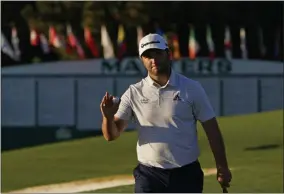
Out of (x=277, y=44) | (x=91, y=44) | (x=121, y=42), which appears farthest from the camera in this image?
(x=277, y=44)

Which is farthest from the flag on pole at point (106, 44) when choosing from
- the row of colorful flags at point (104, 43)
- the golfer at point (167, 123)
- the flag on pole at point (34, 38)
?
the golfer at point (167, 123)

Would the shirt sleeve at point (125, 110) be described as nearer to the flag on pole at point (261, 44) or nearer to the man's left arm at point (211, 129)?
the man's left arm at point (211, 129)

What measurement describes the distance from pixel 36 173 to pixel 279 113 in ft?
30.9

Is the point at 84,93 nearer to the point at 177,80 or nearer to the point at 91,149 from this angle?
the point at 91,149

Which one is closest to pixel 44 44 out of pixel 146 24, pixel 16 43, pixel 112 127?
pixel 16 43

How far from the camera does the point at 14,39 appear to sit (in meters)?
50.4

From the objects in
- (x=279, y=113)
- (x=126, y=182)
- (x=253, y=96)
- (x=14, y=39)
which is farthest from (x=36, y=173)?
(x=14, y=39)

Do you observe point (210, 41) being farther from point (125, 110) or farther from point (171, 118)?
point (171, 118)

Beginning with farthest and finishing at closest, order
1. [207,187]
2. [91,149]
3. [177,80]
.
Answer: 1. [91,149]
2. [207,187]
3. [177,80]

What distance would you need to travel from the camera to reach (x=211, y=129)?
6344mm

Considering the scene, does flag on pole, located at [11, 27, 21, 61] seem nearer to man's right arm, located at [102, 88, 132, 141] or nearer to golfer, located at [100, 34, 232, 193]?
man's right arm, located at [102, 88, 132, 141]

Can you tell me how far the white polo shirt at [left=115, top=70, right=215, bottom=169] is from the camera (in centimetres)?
624

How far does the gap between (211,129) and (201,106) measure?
0.20 metres

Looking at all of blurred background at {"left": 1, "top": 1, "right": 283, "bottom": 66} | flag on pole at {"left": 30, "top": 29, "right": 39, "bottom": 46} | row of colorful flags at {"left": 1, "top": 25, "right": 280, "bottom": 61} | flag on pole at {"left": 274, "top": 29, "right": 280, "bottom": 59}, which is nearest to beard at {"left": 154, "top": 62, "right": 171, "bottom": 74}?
blurred background at {"left": 1, "top": 1, "right": 283, "bottom": 66}
